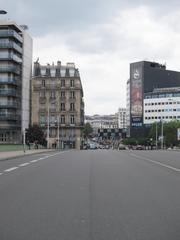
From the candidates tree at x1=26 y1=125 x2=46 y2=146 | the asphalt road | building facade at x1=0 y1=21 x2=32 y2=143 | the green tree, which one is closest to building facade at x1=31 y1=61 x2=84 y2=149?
building facade at x1=0 y1=21 x2=32 y2=143

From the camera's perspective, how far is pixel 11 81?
111250mm

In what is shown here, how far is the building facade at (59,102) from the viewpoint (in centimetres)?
A: 13112

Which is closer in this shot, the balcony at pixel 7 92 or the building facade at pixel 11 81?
the building facade at pixel 11 81

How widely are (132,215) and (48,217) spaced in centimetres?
155

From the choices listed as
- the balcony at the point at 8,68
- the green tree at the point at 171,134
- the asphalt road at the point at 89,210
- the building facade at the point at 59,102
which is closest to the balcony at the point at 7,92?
the balcony at the point at 8,68

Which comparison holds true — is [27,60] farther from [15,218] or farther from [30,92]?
[15,218]

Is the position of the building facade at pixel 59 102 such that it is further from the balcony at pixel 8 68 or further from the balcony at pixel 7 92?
the balcony at pixel 8 68

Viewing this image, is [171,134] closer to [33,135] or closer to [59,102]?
[59,102]

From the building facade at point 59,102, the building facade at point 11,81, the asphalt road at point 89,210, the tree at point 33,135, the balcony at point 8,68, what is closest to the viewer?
the asphalt road at point 89,210

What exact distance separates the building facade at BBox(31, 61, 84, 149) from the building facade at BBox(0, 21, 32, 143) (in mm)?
15909

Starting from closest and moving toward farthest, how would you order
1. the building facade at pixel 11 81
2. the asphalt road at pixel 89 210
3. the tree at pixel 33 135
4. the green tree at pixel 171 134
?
the asphalt road at pixel 89 210
the tree at pixel 33 135
the building facade at pixel 11 81
the green tree at pixel 171 134

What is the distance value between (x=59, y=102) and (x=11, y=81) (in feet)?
78.9

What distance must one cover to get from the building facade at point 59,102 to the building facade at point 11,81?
15909 mm

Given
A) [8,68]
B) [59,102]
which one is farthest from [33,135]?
[59,102]
